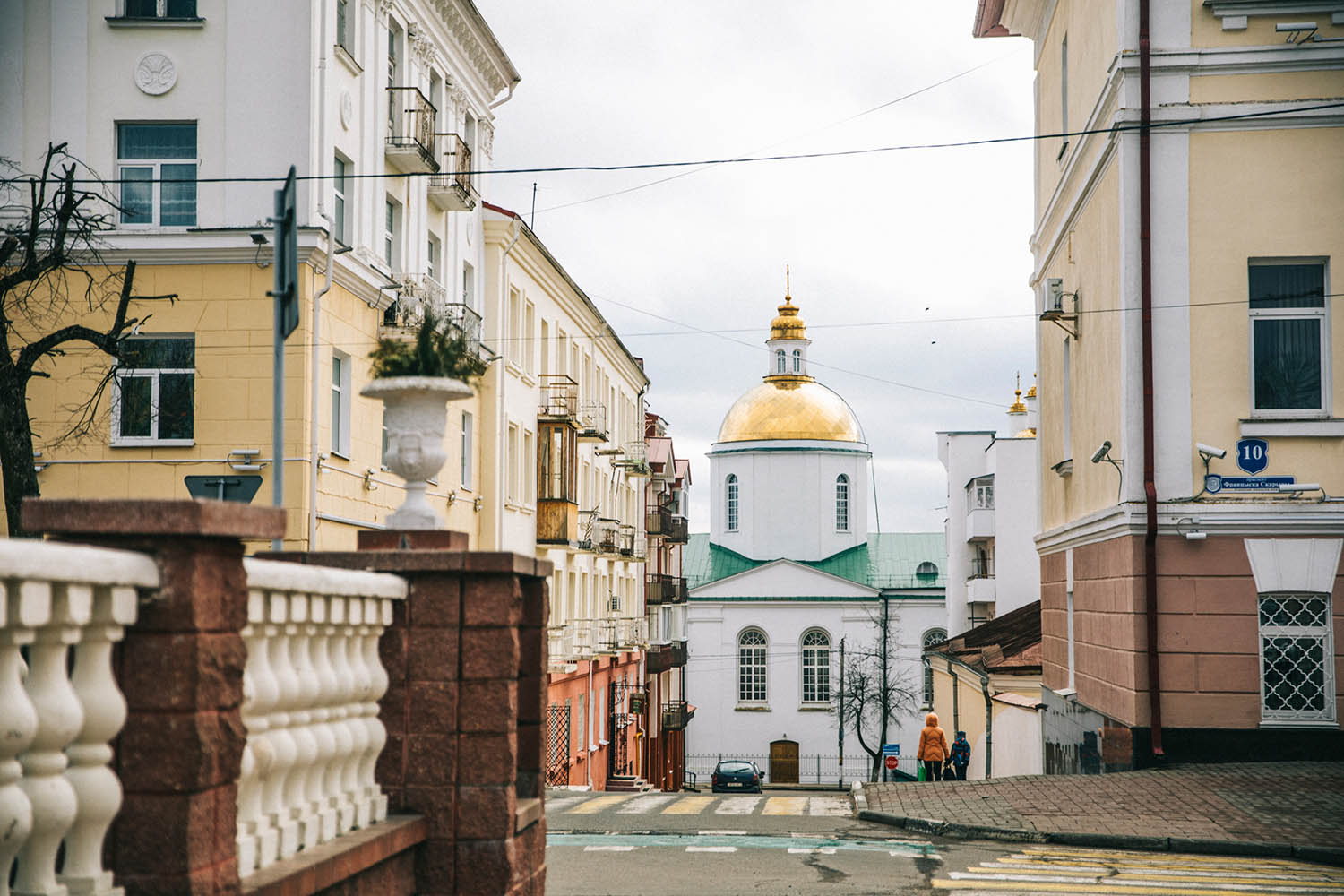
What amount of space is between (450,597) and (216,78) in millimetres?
15747

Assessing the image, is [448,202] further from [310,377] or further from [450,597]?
[450,597]

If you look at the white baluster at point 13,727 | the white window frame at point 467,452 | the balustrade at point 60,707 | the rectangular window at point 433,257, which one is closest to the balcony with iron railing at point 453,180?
the rectangular window at point 433,257

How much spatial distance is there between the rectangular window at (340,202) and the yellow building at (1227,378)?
10757 mm

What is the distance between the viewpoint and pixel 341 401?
71.8 ft

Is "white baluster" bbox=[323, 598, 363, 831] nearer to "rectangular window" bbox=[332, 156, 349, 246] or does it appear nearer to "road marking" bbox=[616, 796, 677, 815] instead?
"road marking" bbox=[616, 796, 677, 815]

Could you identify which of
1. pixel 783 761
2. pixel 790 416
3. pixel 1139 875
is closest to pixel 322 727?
pixel 1139 875

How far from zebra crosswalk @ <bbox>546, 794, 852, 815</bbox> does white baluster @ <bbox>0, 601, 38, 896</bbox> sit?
13515 millimetres

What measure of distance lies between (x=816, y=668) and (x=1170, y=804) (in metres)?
59.0

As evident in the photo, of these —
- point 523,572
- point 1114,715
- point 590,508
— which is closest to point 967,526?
point 590,508

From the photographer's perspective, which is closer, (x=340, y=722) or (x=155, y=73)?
(x=340, y=722)

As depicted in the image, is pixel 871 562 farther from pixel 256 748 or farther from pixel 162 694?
pixel 162 694

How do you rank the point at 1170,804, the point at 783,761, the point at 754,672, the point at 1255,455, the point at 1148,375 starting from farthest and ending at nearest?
the point at 754,672, the point at 783,761, the point at 1148,375, the point at 1255,455, the point at 1170,804

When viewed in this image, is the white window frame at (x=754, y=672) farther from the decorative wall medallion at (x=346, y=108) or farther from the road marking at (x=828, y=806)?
the decorative wall medallion at (x=346, y=108)

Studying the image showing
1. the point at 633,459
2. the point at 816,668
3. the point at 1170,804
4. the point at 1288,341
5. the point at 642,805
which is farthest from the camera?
the point at 816,668
